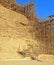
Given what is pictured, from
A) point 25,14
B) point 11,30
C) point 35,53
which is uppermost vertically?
point 25,14

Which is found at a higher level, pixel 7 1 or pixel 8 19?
pixel 7 1

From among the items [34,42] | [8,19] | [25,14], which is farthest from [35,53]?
[25,14]

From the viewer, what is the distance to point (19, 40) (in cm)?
2450

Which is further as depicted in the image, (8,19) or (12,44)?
(8,19)

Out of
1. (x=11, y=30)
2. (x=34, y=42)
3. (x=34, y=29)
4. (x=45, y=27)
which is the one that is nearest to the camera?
(x=11, y=30)

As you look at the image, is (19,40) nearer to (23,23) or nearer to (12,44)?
(12,44)

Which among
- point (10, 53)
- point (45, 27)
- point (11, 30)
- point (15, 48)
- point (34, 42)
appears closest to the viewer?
point (10, 53)

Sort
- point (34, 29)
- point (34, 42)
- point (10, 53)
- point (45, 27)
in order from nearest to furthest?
point (10, 53) → point (34, 42) → point (34, 29) → point (45, 27)

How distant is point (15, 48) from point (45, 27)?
383 inches

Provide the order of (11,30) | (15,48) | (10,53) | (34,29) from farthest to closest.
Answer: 1. (34,29)
2. (11,30)
3. (15,48)
4. (10,53)

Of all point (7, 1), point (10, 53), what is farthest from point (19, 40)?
point (7, 1)

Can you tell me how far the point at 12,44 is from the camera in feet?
76.6

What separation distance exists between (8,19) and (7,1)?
5.64 metres

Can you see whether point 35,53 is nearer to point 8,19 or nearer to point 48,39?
point 8,19
